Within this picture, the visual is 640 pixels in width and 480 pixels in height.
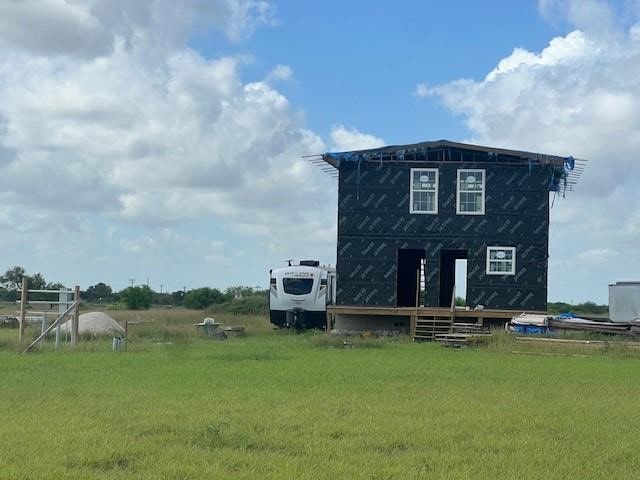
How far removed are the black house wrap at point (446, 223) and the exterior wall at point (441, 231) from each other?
4 centimetres

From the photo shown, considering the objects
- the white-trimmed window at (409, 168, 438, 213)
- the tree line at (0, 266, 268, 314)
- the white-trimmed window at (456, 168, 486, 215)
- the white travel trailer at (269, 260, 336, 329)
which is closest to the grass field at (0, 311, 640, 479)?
the white-trimmed window at (456, 168, 486, 215)

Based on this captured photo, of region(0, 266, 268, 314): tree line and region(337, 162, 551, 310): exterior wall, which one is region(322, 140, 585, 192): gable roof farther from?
region(0, 266, 268, 314): tree line

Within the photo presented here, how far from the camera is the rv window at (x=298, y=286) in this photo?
3881cm

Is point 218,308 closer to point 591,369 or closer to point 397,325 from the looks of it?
point 397,325

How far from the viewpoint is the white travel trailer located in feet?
127

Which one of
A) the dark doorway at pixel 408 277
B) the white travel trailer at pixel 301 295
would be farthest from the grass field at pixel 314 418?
the white travel trailer at pixel 301 295

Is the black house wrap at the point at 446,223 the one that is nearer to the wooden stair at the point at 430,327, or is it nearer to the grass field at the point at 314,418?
the wooden stair at the point at 430,327

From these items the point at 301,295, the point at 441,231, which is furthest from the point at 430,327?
the point at 301,295

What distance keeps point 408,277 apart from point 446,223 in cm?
445

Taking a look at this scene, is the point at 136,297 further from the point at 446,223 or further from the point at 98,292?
the point at 446,223

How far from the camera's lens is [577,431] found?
11273 mm

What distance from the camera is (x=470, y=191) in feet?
108

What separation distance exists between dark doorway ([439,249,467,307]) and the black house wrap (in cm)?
195

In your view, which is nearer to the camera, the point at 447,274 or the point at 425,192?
the point at 425,192
